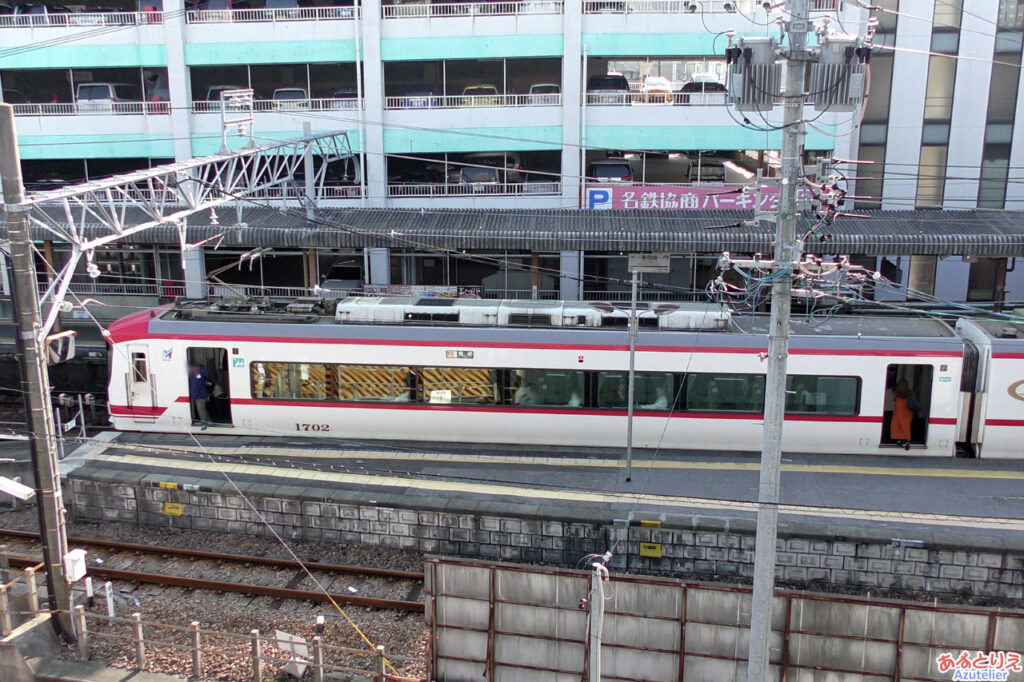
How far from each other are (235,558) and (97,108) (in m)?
17.1

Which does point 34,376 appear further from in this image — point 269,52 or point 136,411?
point 269,52

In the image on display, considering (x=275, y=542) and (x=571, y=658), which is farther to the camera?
(x=275, y=542)

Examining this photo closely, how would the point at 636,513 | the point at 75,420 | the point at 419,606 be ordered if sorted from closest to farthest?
the point at 419,606 < the point at 636,513 < the point at 75,420

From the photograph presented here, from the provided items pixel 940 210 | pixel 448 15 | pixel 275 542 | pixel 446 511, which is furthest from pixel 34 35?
pixel 940 210

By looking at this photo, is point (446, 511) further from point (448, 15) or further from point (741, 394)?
point (448, 15)

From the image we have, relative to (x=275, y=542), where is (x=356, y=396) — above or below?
above

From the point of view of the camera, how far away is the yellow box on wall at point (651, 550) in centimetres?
1188

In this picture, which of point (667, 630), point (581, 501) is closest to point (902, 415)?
point (581, 501)

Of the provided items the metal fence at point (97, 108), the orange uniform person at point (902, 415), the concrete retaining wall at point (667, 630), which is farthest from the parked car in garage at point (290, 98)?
the concrete retaining wall at point (667, 630)

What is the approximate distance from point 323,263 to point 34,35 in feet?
33.9

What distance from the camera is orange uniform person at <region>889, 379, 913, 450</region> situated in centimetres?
1356

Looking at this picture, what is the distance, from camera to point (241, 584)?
11703 millimetres

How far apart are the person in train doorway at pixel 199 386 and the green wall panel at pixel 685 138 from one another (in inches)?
476

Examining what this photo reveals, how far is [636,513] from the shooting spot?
11.9 metres
